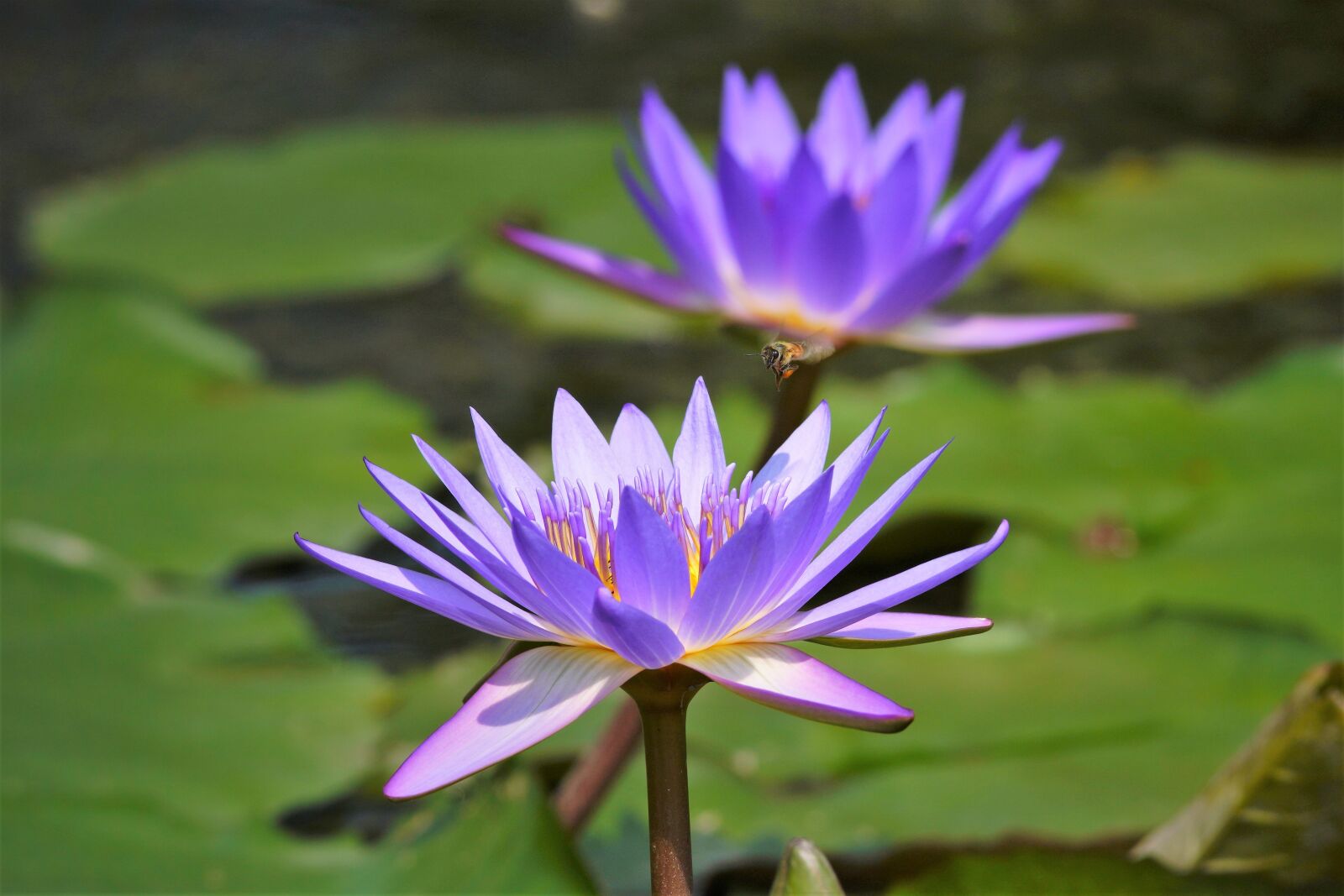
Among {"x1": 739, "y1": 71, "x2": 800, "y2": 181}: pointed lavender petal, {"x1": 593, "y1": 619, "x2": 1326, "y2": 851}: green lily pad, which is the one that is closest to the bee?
{"x1": 739, "y1": 71, "x2": 800, "y2": 181}: pointed lavender petal

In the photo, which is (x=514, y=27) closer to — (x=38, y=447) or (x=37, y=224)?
(x=37, y=224)

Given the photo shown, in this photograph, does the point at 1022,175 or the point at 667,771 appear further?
the point at 1022,175

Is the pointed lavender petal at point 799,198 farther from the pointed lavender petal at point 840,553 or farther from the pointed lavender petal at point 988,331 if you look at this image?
the pointed lavender petal at point 840,553

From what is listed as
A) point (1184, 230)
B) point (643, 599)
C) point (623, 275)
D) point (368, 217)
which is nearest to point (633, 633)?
point (643, 599)

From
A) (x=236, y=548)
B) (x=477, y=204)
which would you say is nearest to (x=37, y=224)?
(x=477, y=204)

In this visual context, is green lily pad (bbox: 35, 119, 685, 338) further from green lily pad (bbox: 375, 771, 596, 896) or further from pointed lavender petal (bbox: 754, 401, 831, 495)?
pointed lavender petal (bbox: 754, 401, 831, 495)

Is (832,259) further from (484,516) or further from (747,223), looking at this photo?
(484,516)

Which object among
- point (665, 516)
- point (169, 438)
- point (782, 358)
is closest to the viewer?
point (665, 516)
